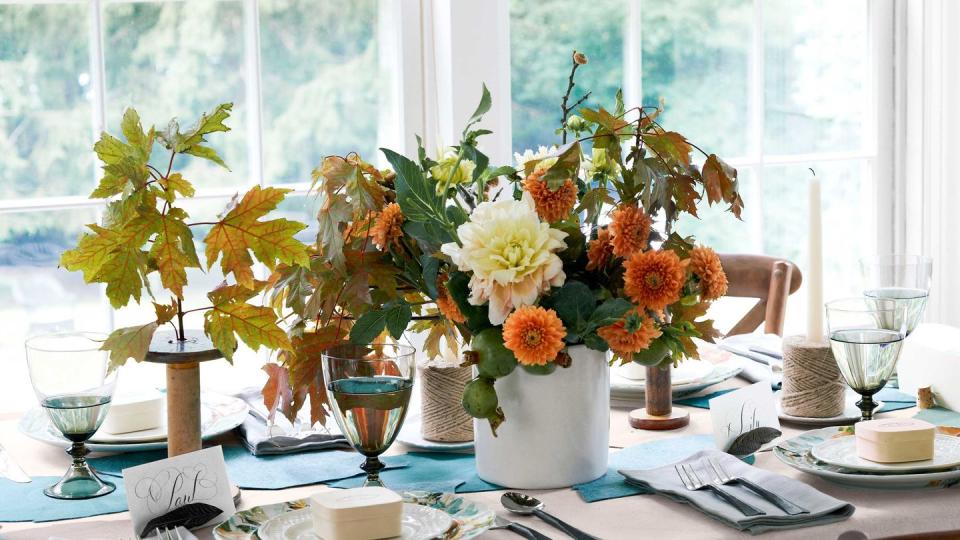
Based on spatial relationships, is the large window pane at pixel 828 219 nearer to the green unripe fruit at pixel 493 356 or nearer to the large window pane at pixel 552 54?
the large window pane at pixel 552 54

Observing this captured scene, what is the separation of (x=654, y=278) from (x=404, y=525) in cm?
32

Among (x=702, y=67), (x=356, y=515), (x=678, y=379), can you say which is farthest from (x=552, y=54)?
(x=356, y=515)

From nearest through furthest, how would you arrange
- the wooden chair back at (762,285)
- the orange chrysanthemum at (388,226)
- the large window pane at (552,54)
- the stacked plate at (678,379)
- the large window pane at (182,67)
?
the orange chrysanthemum at (388,226)
the stacked plate at (678,379)
the wooden chair back at (762,285)
the large window pane at (182,67)
the large window pane at (552,54)

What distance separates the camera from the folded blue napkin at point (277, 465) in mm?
1210

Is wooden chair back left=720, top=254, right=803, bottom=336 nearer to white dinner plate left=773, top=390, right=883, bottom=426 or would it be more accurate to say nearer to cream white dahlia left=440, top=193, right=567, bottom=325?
white dinner plate left=773, top=390, right=883, bottom=426

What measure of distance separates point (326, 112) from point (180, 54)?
0.32 meters

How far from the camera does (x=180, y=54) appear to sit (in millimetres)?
2277

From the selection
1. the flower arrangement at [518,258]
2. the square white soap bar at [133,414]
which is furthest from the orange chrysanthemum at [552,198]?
the square white soap bar at [133,414]

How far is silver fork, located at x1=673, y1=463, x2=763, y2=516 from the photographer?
1048 millimetres

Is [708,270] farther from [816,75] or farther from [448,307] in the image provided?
[816,75]

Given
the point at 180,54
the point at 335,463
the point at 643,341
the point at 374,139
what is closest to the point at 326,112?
the point at 374,139

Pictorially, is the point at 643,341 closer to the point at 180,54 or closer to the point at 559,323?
the point at 559,323

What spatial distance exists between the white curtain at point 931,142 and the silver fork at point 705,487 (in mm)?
1955

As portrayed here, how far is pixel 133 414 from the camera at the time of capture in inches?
52.3
